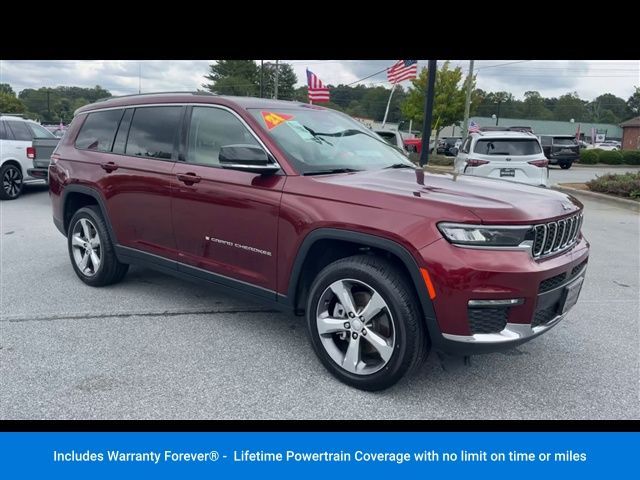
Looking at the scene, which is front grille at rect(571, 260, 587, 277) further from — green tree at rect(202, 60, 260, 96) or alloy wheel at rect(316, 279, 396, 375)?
green tree at rect(202, 60, 260, 96)

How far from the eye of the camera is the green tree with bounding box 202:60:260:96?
68062mm

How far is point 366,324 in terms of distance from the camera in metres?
3.09

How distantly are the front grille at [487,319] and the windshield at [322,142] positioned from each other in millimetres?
1435

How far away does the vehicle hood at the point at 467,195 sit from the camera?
2803 mm

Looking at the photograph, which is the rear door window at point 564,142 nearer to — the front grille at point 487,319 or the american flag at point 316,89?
the american flag at point 316,89

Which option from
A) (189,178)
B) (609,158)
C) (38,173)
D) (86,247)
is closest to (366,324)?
(189,178)

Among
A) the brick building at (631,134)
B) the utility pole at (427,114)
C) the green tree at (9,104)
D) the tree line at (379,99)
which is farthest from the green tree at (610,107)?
the utility pole at (427,114)

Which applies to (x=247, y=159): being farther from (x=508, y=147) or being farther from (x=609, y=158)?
(x=609, y=158)

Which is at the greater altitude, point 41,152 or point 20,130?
point 20,130

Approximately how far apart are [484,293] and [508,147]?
823 cm

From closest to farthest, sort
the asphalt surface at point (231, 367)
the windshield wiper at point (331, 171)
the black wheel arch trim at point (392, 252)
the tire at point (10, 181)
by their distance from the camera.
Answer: the black wheel arch trim at point (392, 252) < the asphalt surface at point (231, 367) < the windshield wiper at point (331, 171) < the tire at point (10, 181)

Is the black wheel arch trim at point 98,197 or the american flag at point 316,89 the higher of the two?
the american flag at point 316,89

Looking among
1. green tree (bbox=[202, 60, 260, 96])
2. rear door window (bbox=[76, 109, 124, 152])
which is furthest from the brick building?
rear door window (bbox=[76, 109, 124, 152])

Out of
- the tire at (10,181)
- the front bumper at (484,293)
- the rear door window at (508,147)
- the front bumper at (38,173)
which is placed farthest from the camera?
the tire at (10,181)
